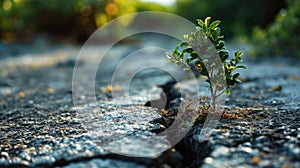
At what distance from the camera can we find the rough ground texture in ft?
4.28

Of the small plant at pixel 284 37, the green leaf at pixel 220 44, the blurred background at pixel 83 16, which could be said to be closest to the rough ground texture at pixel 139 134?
the green leaf at pixel 220 44

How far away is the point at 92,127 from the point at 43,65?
2987 mm

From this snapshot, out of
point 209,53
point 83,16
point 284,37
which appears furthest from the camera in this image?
point 83,16

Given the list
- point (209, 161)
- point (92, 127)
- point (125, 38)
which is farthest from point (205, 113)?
point (125, 38)

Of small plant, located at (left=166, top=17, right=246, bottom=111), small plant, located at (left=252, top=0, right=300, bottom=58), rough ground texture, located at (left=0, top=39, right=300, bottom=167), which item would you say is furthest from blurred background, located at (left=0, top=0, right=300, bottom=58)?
small plant, located at (left=166, top=17, right=246, bottom=111)

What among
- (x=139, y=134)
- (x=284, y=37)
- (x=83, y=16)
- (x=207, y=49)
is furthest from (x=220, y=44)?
(x=83, y=16)

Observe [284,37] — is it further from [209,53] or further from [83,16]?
[83,16]

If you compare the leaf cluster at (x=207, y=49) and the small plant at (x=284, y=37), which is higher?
the small plant at (x=284, y=37)

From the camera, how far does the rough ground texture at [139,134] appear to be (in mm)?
1304

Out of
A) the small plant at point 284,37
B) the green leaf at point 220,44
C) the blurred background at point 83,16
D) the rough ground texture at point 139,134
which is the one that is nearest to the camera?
the rough ground texture at point 139,134

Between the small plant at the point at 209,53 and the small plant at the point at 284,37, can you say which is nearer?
the small plant at the point at 209,53

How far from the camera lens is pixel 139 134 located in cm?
151

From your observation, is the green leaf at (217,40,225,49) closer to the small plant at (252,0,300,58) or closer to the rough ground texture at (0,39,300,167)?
the rough ground texture at (0,39,300,167)

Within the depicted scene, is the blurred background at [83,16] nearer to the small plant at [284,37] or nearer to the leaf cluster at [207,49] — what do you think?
the small plant at [284,37]
